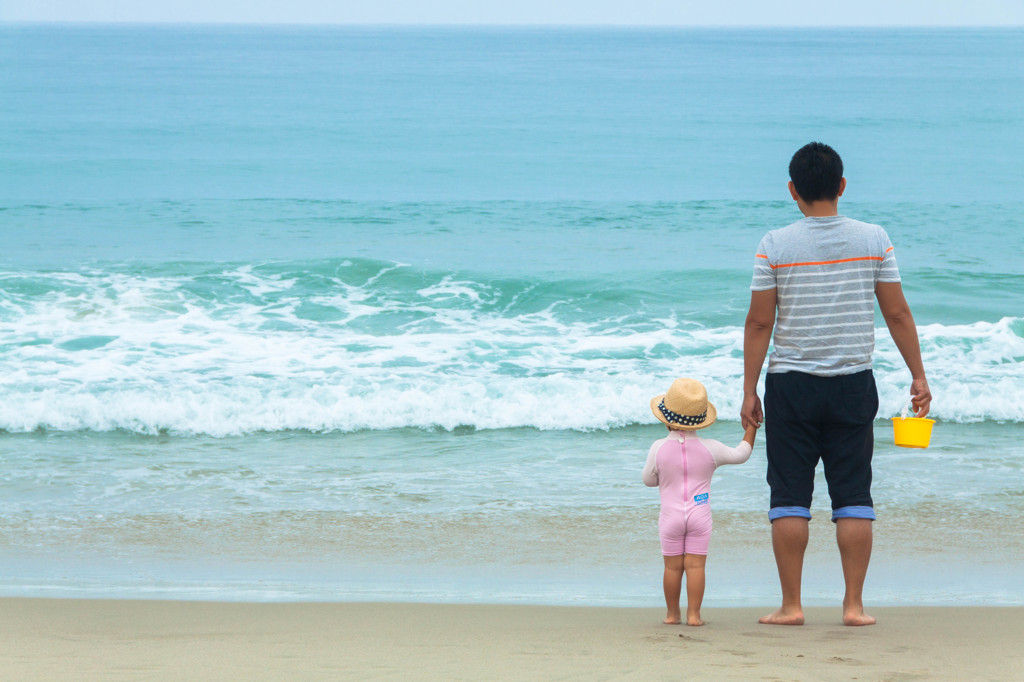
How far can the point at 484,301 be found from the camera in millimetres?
12281

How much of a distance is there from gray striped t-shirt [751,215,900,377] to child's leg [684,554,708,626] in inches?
28.2

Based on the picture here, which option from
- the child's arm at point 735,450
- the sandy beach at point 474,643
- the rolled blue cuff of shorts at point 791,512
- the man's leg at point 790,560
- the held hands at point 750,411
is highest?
the held hands at point 750,411

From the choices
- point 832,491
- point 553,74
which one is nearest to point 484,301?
point 832,491

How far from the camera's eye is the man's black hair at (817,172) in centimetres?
310

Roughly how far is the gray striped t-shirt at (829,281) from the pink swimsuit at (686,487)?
428mm

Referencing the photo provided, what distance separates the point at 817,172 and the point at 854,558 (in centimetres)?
124

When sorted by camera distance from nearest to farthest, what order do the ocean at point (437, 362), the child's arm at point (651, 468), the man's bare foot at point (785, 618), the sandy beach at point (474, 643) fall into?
the sandy beach at point (474, 643), the man's bare foot at point (785, 618), the child's arm at point (651, 468), the ocean at point (437, 362)

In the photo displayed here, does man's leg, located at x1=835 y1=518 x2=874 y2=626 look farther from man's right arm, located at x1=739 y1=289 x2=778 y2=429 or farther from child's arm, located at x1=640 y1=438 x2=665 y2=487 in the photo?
child's arm, located at x1=640 y1=438 x2=665 y2=487

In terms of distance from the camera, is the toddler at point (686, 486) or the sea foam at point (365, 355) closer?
the toddler at point (686, 486)

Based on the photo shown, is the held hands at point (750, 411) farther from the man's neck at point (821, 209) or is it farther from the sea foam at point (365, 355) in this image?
the sea foam at point (365, 355)

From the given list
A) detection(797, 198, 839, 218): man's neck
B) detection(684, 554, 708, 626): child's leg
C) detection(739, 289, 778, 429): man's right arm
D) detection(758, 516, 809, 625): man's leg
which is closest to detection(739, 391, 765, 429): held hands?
detection(739, 289, 778, 429): man's right arm

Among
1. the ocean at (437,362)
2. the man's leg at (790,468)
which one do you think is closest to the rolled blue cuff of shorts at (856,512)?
the man's leg at (790,468)

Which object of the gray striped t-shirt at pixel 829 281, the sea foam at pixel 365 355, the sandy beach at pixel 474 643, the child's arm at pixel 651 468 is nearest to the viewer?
the sandy beach at pixel 474 643

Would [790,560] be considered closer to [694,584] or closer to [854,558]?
[854,558]
